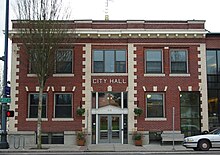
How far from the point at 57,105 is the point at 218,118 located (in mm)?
13329

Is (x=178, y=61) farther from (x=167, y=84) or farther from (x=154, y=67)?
(x=167, y=84)

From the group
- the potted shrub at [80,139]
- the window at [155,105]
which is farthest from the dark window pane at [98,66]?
the potted shrub at [80,139]

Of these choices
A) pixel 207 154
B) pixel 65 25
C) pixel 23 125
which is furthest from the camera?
pixel 23 125

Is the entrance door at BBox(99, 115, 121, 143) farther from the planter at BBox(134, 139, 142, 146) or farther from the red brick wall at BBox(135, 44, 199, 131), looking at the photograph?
the red brick wall at BBox(135, 44, 199, 131)

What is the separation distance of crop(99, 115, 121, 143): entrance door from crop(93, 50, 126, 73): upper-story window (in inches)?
150

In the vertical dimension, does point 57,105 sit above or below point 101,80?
below

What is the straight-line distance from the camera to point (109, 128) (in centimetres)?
2922

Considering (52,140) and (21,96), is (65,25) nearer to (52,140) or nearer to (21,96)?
(21,96)

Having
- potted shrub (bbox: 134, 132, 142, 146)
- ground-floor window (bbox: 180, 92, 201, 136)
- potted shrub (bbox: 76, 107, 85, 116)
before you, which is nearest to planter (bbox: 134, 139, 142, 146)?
potted shrub (bbox: 134, 132, 142, 146)

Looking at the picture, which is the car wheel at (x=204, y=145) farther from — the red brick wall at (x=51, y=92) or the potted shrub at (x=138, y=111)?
the red brick wall at (x=51, y=92)

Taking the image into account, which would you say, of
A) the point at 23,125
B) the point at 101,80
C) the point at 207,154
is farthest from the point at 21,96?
the point at 207,154

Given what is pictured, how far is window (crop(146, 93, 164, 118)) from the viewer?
1161 inches

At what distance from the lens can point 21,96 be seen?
2922cm

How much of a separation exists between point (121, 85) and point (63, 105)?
494 cm
